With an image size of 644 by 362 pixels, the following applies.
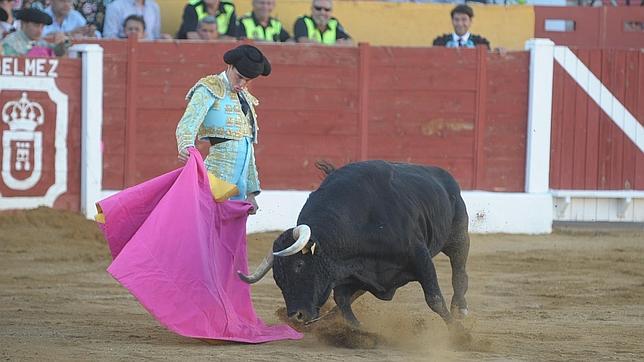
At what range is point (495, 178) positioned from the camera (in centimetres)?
1024

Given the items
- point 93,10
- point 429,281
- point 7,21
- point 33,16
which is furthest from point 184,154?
point 93,10

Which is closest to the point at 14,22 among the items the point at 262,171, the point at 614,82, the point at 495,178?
the point at 262,171

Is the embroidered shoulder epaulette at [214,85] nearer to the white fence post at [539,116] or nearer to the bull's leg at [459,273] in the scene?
the bull's leg at [459,273]

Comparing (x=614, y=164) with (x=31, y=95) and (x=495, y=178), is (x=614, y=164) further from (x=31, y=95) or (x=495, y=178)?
(x=31, y=95)

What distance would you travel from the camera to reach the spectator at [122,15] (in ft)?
32.6

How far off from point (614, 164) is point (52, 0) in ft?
15.4

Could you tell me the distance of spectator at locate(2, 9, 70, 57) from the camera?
9.06 metres

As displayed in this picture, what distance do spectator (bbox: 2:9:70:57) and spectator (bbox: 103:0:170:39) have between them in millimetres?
587

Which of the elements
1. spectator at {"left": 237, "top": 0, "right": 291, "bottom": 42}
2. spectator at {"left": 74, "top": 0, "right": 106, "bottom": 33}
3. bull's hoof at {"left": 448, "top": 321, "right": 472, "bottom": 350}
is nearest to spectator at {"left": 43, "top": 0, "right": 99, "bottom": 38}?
spectator at {"left": 74, "top": 0, "right": 106, "bottom": 33}

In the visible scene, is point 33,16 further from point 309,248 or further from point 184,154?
point 309,248

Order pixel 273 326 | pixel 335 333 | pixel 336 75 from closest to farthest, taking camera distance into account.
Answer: pixel 335 333 < pixel 273 326 < pixel 336 75

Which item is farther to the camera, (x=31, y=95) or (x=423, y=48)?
(x=423, y=48)

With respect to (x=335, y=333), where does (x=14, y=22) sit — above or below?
above

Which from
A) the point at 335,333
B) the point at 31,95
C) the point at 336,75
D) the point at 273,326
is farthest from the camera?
the point at 336,75
